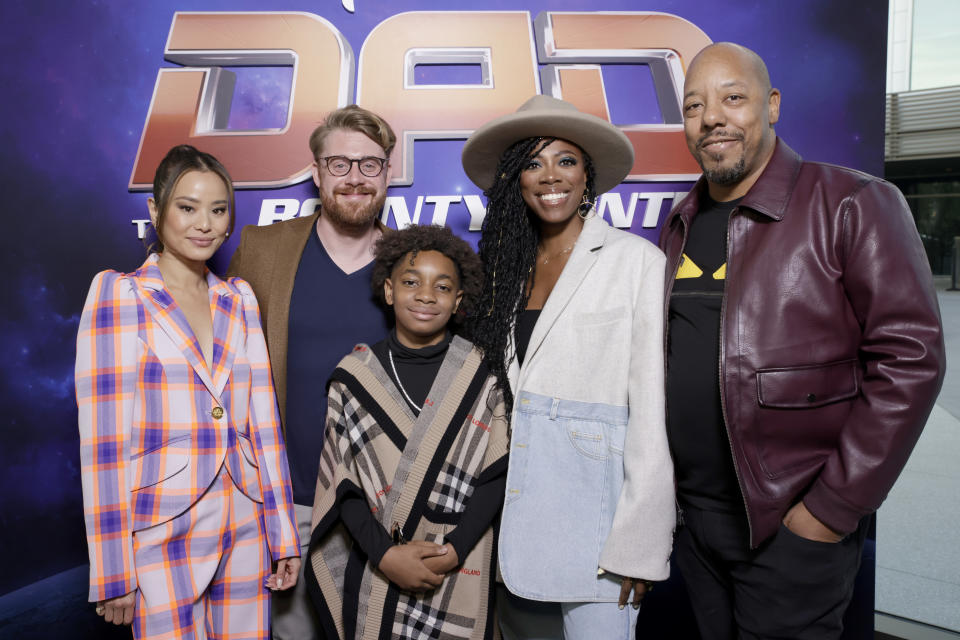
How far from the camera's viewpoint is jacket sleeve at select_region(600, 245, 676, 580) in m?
1.74

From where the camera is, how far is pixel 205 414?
6.26 feet

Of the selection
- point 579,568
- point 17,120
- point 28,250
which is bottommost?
point 579,568

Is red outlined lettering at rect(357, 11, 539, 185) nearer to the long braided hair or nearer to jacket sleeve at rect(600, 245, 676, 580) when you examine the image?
the long braided hair

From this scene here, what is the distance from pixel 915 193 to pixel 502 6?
6.22 metres

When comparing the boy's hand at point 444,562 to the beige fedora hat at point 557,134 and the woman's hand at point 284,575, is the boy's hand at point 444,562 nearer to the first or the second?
the woman's hand at point 284,575

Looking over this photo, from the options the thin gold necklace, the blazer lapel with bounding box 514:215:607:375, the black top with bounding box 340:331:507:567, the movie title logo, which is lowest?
the black top with bounding box 340:331:507:567

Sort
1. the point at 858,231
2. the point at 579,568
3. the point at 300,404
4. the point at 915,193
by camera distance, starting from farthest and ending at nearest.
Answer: the point at 915,193 → the point at 300,404 → the point at 579,568 → the point at 858,231

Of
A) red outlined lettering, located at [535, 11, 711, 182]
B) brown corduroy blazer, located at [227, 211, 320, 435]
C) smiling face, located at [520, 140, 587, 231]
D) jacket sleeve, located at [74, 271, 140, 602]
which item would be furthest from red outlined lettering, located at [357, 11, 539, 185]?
jacket sleeve, located at [74, 271, 140, 602]

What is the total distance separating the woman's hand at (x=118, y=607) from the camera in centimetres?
179

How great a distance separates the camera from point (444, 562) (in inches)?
74.7

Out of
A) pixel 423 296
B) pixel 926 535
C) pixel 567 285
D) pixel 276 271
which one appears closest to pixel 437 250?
pixel 423 296

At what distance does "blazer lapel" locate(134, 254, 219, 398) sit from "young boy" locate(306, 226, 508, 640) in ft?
1.46

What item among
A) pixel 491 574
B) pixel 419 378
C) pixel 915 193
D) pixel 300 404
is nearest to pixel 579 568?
pixel 491 574

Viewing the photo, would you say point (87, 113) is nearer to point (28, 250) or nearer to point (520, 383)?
point (28, 250)
